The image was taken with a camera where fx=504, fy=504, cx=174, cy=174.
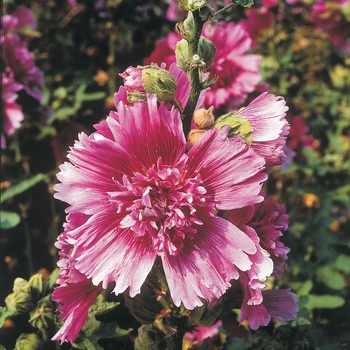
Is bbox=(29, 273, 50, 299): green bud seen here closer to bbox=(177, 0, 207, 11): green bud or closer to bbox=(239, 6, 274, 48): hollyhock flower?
bbox=(177, 0, 207, 11): green bud

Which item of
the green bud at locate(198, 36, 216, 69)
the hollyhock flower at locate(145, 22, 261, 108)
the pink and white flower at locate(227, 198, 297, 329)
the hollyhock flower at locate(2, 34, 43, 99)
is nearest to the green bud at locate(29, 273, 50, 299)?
the pink and white flower at locate(227, 198, 297, 329)

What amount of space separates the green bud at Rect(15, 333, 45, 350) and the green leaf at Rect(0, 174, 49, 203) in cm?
51

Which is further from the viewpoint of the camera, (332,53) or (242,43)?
(332,53)

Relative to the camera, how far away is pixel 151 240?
30.6 inches

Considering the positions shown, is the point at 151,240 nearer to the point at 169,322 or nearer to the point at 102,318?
the point at 169,322

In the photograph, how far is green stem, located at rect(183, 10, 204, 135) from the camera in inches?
30.6

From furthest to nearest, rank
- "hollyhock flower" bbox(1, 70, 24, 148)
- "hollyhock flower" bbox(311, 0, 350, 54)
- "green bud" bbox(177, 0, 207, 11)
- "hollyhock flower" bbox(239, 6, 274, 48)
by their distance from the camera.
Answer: "hollyhock flower" bbox(311, 0, 350, 54)
"hollyhock flower" bbox(239, 6, 274, 48)
"hollyhock flower" bbox(1, 70, 24, 148)
"green bud" bbox(177, 0, 207, 11)

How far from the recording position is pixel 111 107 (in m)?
2.12

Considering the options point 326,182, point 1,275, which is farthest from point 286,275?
point 1,275

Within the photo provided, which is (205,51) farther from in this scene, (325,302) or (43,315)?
(325,302)

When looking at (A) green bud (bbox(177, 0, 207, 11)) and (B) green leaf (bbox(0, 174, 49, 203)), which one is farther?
(B) green leaf (bbox(0, 174, 49, 203))

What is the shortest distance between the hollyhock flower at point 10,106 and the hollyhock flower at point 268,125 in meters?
0.89

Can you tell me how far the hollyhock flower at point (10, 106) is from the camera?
4.99 feet

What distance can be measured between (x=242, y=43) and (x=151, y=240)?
0.85 meters
